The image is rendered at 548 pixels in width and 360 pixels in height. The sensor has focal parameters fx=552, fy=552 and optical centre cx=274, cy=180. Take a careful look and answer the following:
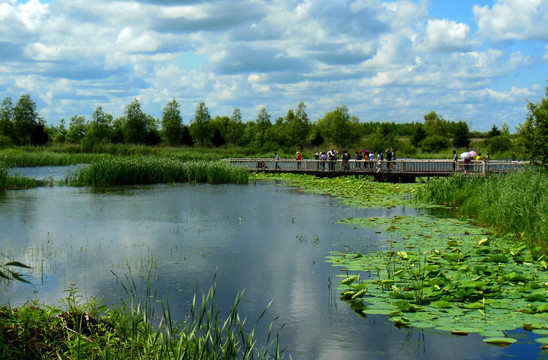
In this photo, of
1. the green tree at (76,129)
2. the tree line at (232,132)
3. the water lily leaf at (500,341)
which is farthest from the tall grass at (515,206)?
the green tree at (76,129)

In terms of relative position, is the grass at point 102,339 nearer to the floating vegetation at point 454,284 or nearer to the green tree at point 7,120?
the floating vegetation at point 454,284

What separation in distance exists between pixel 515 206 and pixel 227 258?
7.45m

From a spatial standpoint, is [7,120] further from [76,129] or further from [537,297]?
[537,297]

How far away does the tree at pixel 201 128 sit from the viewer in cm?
7350

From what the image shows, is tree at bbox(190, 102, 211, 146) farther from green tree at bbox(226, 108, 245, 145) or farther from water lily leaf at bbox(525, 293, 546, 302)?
water lily leaf at bbox(525, 293, 546, 302)

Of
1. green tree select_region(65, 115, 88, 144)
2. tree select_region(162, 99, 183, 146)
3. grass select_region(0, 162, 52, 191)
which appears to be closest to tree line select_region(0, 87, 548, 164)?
tree select_region(162, 99, 183, 146)

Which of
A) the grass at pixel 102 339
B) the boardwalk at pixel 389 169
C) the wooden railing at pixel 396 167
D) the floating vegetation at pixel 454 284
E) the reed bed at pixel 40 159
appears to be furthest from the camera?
the reed bed at pixel 40 159

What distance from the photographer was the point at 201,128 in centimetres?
7350

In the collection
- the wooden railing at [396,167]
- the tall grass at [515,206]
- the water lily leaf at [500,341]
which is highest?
the wooden railing at [396,167]

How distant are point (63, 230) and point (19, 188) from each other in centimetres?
1432

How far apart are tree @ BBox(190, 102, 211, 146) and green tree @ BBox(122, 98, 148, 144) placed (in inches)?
257

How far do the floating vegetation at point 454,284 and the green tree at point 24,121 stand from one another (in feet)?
225

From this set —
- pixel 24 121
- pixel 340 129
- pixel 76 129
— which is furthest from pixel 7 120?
pixel 340 129

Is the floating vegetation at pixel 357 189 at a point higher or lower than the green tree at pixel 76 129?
lower
